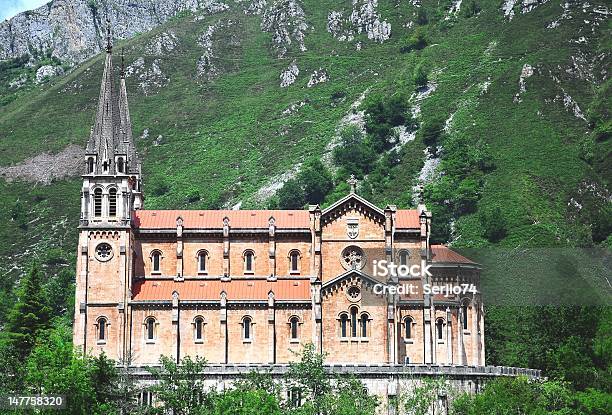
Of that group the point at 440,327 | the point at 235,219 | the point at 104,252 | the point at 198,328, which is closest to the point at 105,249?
the point at 104,252

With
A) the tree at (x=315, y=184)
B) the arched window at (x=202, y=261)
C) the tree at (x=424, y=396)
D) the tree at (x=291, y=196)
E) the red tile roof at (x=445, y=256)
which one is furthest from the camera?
the tree at (x=315, y=184)

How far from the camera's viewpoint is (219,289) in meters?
105

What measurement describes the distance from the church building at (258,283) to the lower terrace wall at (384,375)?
491cm

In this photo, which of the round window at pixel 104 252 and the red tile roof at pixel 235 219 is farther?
the red tile roof at pixel 235 219

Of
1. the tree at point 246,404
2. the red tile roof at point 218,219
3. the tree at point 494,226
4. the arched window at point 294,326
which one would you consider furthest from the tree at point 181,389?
the tree at point 494,226

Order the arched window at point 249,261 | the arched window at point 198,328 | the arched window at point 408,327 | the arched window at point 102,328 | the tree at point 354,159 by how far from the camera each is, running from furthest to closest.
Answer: the tree at point 354,159, the arched window at point 249,261, the arched window at point 408,327, the arched window at point 198,328, the arched window at point 102,328

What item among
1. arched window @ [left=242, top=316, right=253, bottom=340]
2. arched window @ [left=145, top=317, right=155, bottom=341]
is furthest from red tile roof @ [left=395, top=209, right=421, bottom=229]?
arched window @ [left=145, top=317, right=155, bottom=341]

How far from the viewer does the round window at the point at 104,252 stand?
104m

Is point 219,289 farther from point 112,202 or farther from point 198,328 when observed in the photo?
point 112,202

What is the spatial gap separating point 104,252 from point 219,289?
34.3 feet

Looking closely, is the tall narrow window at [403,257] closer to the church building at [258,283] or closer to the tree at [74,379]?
the church building at [258,283]

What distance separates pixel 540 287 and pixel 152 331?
3918cm

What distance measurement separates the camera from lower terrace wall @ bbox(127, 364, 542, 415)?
9550 cm

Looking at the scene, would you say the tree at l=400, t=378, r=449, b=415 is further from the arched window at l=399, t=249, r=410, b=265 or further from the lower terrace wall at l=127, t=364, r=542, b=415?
the arched window at l=399, t=249, r=410, b=265
